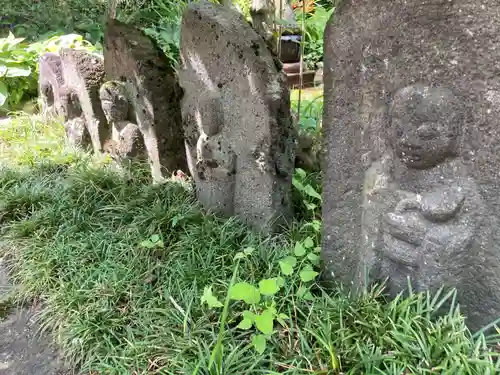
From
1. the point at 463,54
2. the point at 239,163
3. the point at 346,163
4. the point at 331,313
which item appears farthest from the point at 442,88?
the point at 239,163

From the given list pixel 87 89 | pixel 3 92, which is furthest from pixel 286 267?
pixel 3 92

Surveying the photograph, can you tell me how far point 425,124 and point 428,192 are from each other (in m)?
0.28

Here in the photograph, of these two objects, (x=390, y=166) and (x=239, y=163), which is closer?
(x=390, y=166)

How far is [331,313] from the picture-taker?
2035mm

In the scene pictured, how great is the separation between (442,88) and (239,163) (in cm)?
131

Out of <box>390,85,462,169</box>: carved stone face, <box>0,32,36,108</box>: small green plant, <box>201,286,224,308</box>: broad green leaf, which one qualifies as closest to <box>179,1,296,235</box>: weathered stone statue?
<box>201,286,224,308</box>: broad green leaf

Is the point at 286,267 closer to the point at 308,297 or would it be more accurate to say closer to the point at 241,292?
the point at 308,297

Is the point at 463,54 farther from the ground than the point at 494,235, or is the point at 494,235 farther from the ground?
the point at 463,54

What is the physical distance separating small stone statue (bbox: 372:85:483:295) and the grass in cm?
16

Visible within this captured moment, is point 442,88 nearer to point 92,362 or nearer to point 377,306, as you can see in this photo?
point 377,306

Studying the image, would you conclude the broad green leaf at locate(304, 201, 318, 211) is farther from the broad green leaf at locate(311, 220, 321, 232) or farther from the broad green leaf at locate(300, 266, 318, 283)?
the broad green leaf at locate(300, 266, 318, 283)

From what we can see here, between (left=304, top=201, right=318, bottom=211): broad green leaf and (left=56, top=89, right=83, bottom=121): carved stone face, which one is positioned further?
(left=56, top=89, right=83, bottom=121): carved stone face

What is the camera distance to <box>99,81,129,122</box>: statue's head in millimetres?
3607

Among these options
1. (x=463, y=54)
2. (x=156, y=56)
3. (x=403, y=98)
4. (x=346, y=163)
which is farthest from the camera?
(x=156, y=56)
